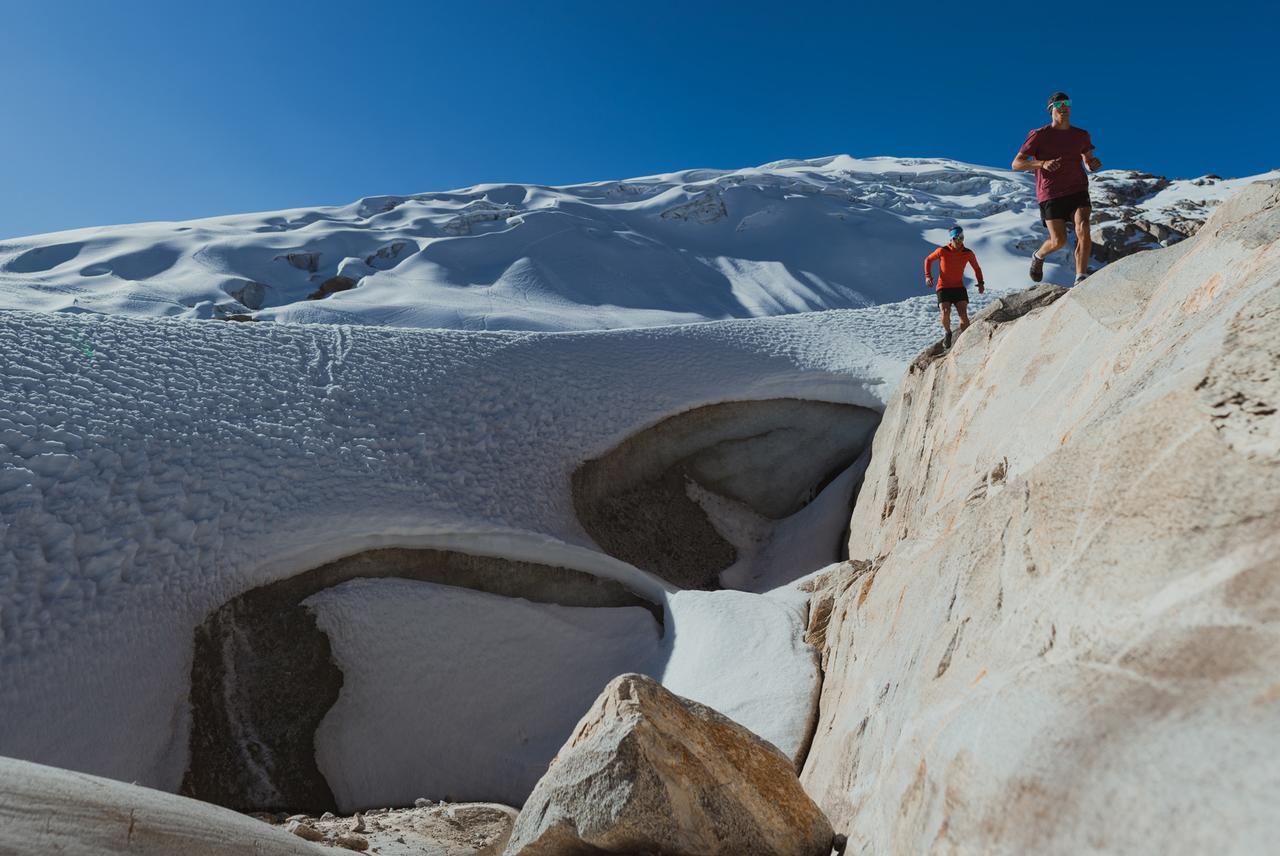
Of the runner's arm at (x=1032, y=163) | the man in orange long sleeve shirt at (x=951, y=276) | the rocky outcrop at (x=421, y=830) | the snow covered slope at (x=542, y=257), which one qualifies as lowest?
the rocky outcrop at (x=421, y=830)

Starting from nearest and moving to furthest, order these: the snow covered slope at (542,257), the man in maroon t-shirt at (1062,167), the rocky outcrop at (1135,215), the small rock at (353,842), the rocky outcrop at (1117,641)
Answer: the rocky outcrop at (1117,641) < the small rock at (353,842) < the man in maroon t-shirt at (1062,167) < the snow covered slope at (542,257) < the rocky outcrop at (1135,215)

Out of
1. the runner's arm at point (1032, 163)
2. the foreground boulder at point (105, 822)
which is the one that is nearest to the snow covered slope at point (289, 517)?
the foreground boulder at point (105, 822)

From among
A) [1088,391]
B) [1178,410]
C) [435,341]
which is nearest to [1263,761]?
[1178,410]

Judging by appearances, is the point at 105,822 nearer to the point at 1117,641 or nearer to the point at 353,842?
the point at 353,842

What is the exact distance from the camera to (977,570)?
214 centimetres

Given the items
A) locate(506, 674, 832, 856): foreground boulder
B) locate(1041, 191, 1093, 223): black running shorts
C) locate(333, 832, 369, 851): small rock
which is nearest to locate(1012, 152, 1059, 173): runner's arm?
locate(1041, 191, 1093, 223): black running shorts

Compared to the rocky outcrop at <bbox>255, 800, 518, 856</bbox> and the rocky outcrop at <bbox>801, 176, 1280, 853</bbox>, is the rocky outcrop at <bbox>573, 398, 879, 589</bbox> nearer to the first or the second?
the rocky outcrop at <bbox>255, 800, 518, 856</bbox>

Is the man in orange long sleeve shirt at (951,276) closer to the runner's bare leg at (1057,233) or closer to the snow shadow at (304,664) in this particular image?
the runner's bare leg at (1057,233)

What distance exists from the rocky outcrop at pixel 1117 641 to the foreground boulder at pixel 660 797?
0.21 m

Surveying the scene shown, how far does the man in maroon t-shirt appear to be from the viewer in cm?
580

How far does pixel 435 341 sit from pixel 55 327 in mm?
3283

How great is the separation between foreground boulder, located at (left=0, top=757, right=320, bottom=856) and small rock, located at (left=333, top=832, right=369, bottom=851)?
0.90 m

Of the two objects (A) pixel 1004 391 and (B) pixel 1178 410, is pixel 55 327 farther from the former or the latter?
(B) pixel 1178 410

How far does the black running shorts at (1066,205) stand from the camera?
19.4ft
